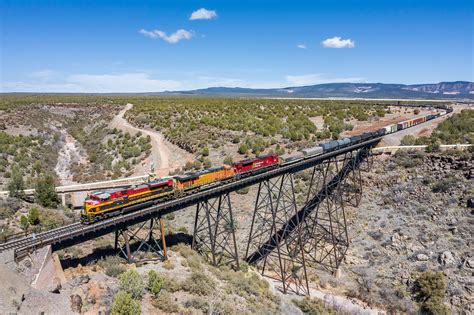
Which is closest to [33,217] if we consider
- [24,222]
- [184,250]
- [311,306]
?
[24,222]

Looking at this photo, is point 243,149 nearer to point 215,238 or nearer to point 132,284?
point 215,238

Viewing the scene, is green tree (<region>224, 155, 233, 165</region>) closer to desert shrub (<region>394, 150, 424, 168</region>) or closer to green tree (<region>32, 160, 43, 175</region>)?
desert shrub (<region>394, 150, 424, 168</region>)

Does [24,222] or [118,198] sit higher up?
[118,198]

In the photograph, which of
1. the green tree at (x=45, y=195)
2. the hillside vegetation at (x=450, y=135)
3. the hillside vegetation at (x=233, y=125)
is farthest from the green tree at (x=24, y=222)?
the hillside vegetation at (x=450, y=135)

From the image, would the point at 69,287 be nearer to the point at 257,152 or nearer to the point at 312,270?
the point at 312,270

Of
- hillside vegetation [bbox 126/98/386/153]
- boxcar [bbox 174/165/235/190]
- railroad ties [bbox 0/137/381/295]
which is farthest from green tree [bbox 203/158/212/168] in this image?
boxcar [bbox 174/165/235/190]


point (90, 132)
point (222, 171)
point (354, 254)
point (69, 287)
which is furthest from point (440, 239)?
point (90, 132)
